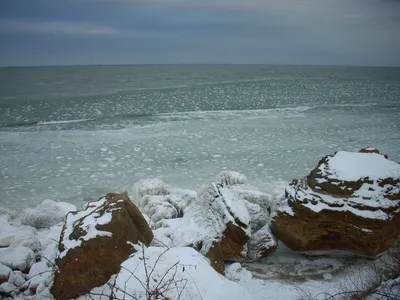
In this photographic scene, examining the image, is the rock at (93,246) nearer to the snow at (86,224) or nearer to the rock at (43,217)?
the snow at (86,224)

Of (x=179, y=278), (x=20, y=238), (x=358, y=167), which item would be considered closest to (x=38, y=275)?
(x=20, y=238)

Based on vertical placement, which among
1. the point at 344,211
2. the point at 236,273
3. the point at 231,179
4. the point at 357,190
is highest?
the point at 357,190

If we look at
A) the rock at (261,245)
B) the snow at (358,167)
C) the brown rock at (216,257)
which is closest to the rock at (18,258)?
the brown rock at (216,257)

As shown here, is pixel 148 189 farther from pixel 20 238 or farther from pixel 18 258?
pixel 18 258

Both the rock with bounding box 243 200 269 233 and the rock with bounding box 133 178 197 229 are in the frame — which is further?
the rock with bounding box 133 178 197 229

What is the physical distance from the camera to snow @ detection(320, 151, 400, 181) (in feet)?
18.7

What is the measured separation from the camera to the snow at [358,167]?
569 cm

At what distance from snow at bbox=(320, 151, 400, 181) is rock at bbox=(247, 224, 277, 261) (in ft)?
4.77

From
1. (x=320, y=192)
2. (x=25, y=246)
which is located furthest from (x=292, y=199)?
(x=25, y=246)

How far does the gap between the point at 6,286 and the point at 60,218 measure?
228 cm

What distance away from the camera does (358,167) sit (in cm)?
588

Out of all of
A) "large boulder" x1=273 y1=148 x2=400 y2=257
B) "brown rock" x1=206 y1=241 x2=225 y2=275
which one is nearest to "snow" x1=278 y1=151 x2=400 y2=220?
"large boulder" x1=273 y1=148 x2=400 y2=257

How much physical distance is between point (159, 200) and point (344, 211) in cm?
347

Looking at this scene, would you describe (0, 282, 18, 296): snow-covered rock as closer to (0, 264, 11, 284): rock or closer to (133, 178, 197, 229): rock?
(0, 264, 11, 284): rock
